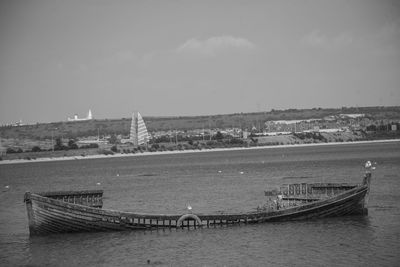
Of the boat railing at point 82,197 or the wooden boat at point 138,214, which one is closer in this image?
the wooden boat at point 138,214

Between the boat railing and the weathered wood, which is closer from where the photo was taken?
the weathered wood

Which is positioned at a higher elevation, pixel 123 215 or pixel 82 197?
pixel 82 197

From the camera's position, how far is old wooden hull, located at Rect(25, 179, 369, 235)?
152 feet

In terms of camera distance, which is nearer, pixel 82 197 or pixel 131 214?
pixel 131 214

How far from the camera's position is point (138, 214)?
155ft

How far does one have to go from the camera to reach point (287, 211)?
49031 millimetres

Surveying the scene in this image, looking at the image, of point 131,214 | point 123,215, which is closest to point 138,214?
point 131,214

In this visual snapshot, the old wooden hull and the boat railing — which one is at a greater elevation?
the boat railing

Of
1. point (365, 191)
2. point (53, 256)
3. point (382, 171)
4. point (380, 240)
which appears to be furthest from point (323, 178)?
point (53, 256)

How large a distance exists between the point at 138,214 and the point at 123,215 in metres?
0.97

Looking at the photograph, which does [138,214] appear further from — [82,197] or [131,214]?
[82,197]

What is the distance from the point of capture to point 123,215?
47062mm

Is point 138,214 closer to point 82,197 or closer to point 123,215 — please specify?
point 123,215

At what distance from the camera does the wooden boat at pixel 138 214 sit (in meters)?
46.3
